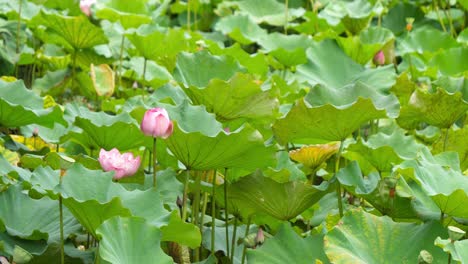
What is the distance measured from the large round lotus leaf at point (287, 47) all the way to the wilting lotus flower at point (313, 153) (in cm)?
94

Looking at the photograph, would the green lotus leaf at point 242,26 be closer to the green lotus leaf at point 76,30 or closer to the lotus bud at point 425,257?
the green lotus leaf at point 76,30

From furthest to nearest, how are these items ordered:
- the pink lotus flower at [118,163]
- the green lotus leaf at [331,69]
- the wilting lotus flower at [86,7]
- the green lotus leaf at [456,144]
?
the wilting lotus flower at [86,7] → the green lotus leaf at [331,69] → the green lotus leaf at [456,144] → the pink lotus flower at [118,163]

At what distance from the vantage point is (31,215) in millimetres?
1627

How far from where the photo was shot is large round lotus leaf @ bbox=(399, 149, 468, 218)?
1.44 meters

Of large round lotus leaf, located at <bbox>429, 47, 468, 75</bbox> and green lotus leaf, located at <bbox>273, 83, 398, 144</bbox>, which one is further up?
green lotus leaf, located at <bbox>273, 83, 398, 144</bbox>

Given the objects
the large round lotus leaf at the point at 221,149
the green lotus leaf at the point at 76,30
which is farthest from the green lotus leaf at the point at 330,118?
the green lotus leaf at the point at 76,30

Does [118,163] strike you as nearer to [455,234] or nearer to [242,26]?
[455,234]

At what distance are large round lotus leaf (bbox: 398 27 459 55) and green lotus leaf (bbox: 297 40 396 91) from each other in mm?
725

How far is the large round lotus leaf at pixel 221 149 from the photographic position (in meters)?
1.56

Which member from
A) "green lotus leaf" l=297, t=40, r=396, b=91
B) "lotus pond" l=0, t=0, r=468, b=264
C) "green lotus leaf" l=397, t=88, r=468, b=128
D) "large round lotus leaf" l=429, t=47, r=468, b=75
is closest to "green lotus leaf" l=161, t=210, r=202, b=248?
"lotus pond" l=0, t=0, r=468, b=264

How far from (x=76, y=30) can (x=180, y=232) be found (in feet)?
4.55

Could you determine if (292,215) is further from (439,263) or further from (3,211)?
(3,211)

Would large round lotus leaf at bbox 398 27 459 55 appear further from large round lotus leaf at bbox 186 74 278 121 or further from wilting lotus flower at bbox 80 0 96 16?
large round lotus leaf at bbox 186 74 278 121

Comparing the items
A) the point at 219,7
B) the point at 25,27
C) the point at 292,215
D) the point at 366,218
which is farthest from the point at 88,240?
the point at 219,7
